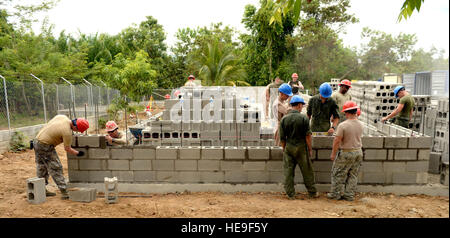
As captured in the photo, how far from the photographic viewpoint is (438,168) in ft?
18.9

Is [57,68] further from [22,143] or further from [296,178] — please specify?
[296,178]

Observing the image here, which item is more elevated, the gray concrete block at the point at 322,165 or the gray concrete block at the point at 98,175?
the gray concrete block at the point at 322,165

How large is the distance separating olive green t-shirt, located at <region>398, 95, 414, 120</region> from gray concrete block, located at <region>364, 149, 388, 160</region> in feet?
6.79

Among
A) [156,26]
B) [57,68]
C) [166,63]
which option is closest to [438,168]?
[57,68]

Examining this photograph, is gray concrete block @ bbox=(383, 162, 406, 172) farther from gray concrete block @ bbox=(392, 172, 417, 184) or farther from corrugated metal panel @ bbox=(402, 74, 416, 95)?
corrugated metal panel @ bbox=(402, 74, 416, 95)

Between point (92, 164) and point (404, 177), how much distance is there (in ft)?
18.0

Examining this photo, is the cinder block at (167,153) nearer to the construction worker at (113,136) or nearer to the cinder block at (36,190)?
the construction worker at (113,136)

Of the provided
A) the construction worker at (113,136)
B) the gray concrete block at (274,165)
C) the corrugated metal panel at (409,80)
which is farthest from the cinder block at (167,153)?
the corrugated metal panel at (409,80)

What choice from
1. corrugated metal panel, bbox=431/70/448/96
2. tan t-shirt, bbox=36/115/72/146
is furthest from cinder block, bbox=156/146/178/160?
corrugated metal panel, bbox=431/70/448/96

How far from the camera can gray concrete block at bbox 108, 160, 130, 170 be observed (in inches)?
207

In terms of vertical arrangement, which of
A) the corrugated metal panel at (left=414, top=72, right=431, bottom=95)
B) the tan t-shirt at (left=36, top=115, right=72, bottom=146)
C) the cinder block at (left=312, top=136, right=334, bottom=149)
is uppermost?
the corrugated metal panel at (left=414, top=72, right=431, bottom=95)

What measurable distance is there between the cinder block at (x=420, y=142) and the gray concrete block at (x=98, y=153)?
5234mm

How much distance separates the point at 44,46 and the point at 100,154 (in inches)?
452

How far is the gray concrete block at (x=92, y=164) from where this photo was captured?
529 centimetres
